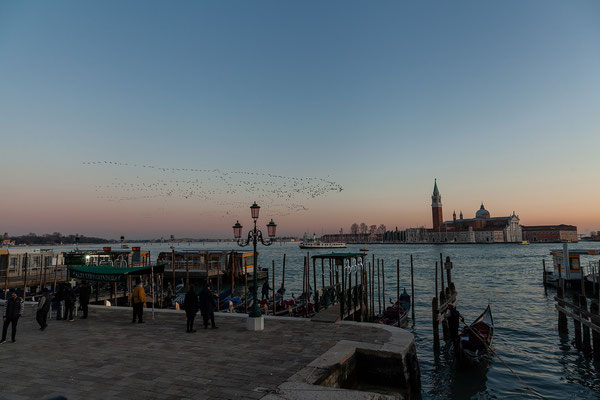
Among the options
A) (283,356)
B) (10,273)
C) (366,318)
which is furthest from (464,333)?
(10,273)

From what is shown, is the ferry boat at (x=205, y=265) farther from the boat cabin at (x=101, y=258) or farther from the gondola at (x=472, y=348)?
the gondola at (x=472, y=348)

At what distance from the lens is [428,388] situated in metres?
11.9

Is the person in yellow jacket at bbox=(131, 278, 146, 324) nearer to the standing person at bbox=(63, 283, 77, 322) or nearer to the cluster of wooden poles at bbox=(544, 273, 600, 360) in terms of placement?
the standing person at bbox=(63, 283, 77, 322)

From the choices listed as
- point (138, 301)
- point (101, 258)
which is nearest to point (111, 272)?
point (138, 301)

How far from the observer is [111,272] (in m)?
14.6

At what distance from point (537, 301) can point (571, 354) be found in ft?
55.7

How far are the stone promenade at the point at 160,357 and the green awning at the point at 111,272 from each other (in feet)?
6.36

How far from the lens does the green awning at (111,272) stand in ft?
46.5

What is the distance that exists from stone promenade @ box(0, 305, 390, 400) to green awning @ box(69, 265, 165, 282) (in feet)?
6.36

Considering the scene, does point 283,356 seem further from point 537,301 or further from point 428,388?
point 537,301

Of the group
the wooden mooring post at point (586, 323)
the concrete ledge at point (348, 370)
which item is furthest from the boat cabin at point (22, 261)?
the wooden mooring post at point (586, 323)

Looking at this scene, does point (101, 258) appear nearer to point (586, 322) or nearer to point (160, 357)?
point (160, 357)

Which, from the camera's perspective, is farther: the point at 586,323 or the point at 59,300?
the point at 59,300

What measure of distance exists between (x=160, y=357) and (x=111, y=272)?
7.42 meters
